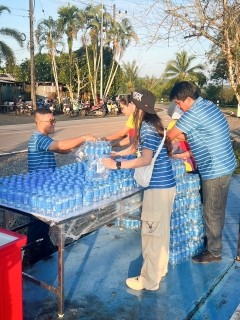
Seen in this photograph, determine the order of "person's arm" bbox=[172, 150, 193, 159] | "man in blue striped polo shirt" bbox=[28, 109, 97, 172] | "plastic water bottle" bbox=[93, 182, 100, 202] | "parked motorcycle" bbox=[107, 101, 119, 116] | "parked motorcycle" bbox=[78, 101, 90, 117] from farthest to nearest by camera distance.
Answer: "parked motorcycle" bbox=[107, 101, 119, 116] → "parked motorcycle" bbox=[78, 101, 90, 117] → "person's arm" bbox=[172, 150, 193, 159] → "man in blue striped polo shirt" bbox=[28, 109, 97, 172] → "plastic water bottle" bbox=[93, 182, 100, 202]

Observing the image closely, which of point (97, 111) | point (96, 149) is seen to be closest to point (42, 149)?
point (96, 149)

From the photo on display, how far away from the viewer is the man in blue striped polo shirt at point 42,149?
3.61 meters

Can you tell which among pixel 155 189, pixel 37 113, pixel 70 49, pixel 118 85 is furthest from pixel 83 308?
pixel 118 85

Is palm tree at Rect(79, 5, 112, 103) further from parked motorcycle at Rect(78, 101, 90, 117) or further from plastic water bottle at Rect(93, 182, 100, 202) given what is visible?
plastic water bottle at Rect(93, 182, 100, 202)

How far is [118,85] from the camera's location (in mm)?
33406

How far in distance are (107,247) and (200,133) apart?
5.87ft

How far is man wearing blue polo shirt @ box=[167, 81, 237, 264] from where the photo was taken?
142 inches

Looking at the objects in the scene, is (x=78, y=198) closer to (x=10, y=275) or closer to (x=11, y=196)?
(x=11, y=196)

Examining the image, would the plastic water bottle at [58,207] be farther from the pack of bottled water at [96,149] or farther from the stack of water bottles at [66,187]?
the pack of bottled water at [96,149]

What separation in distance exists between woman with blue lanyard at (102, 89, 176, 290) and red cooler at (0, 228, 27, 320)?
115 centimetres

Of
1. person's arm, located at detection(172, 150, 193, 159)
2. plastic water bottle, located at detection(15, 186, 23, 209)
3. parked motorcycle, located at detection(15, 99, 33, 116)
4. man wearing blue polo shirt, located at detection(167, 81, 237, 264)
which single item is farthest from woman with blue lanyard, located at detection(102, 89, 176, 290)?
parked motorcycle, located at detection(15, 99, 33, 116)

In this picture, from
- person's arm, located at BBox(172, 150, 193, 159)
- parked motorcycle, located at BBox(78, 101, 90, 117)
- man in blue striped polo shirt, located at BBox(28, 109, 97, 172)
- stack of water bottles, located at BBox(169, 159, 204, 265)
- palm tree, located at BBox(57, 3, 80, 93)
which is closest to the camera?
man in blue striped polo shirt, located at BBox(28, 109, 97, 172)

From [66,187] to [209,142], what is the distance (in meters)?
1.54

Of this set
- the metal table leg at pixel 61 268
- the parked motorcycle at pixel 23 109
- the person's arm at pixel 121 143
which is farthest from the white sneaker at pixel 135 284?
the parked motorcycle at pixel 23 109
